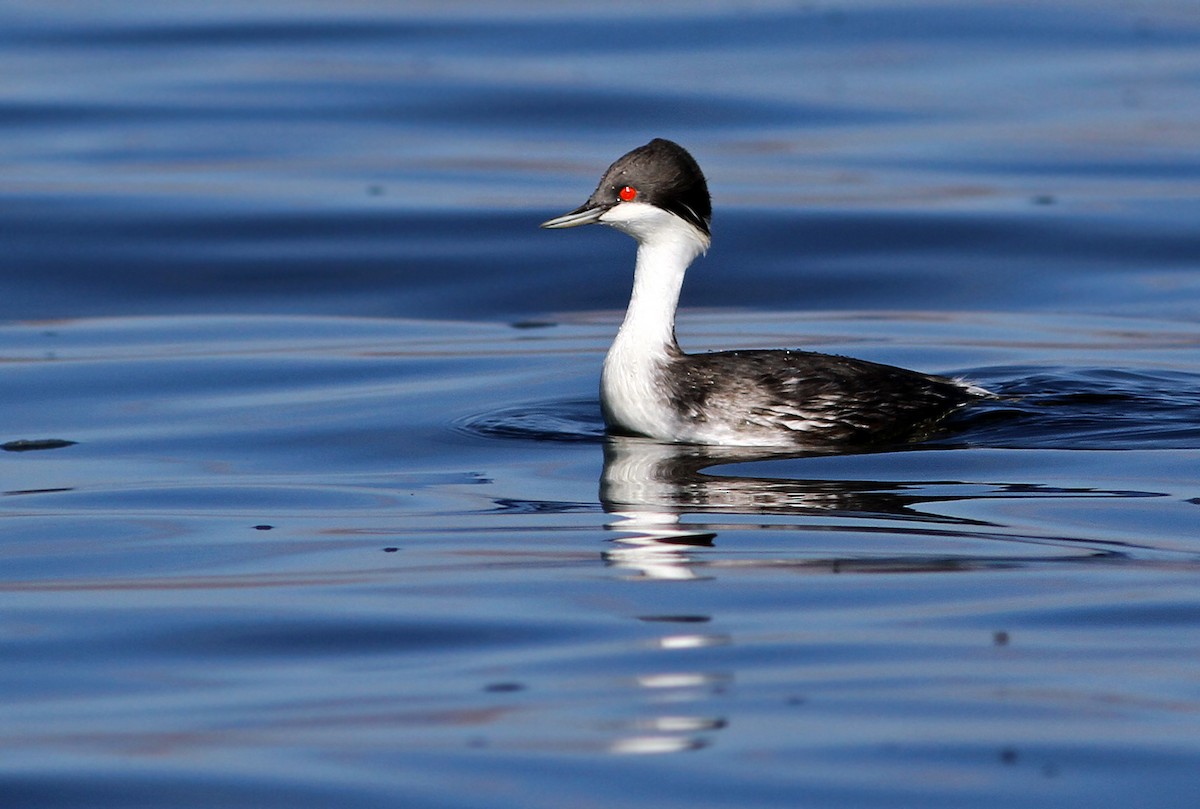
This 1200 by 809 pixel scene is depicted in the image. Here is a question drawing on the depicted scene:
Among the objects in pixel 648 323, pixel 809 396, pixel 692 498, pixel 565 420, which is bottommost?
pixel 692 498

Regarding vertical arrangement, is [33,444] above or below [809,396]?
below

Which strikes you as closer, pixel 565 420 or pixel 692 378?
pixel 692 378

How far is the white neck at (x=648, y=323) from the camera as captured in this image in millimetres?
9602

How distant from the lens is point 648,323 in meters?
9.84

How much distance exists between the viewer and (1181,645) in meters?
5.91

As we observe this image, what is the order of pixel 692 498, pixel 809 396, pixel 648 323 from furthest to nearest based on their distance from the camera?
pixel 648 323
pixel 809 396
pixel 692 498

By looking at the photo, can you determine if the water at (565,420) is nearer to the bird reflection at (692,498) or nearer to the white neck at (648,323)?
the bird reflection at (692,498)

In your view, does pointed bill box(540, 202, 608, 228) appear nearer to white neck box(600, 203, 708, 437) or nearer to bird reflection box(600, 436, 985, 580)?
white neck box(600, 203, 708, 437)

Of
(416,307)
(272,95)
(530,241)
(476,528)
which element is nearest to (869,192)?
(530,241)

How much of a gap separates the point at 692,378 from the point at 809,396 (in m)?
0.56

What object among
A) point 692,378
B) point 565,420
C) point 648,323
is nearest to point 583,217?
point 648,323

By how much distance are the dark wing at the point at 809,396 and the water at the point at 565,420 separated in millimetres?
328

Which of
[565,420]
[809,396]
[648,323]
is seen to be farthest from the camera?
[565,420]

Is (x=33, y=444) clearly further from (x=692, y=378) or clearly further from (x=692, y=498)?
(x=692, y=498)
